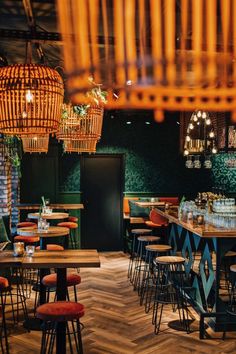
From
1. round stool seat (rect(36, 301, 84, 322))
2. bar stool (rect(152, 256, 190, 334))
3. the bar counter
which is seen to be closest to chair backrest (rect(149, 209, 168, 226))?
bar stool (rect(152, 256, 190, 334))

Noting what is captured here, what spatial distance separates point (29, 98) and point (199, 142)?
6.40m

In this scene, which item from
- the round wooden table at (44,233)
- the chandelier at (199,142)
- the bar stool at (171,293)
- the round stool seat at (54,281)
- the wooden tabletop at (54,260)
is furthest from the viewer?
the chandelier at (199,142)

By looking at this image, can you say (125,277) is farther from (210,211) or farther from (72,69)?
(72,69)

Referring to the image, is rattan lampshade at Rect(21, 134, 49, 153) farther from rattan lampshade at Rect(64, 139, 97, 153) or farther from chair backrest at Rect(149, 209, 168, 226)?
chair backrest at Rect(149, 209, 168, 226)

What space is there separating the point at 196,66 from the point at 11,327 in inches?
194

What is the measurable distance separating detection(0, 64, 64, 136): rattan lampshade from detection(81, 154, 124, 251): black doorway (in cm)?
752

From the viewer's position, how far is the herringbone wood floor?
4.57 metres

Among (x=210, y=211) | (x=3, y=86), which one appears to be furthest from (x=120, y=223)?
(x=3, y=86)

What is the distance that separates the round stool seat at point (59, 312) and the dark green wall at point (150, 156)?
6807 mm

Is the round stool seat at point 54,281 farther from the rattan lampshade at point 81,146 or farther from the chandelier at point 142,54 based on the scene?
the chandelier at point 142,54

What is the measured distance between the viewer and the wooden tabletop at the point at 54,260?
4012mm

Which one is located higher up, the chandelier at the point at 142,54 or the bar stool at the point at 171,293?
the chandelier at the point at 142,54

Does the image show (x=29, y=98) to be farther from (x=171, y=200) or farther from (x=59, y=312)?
(x=171, y=200)

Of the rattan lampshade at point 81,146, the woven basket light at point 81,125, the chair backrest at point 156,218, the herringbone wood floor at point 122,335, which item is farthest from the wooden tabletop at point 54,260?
the chair backrest at point 156,218
